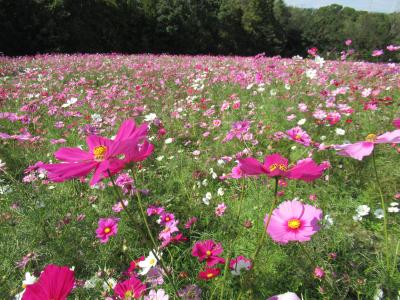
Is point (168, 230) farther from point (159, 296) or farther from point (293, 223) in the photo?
point (293, 223)

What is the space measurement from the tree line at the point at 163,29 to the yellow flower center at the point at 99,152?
15.8 ft

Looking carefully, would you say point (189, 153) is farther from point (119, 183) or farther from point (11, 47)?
point (11, 47)

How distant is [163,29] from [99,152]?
2177 centimetres

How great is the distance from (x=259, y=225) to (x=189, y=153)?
1204 millimetres

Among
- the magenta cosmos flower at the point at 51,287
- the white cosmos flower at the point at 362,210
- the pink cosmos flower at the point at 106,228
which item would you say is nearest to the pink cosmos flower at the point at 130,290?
the magenta cosmos flower at the point at 51,287

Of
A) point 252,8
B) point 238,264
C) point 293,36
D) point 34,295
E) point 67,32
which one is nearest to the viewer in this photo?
point 34,295

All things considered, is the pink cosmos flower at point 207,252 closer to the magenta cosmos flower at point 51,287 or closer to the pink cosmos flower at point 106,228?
the pink cosmos flower at point 106,228

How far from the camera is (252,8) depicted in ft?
94.7

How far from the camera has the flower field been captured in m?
0.80

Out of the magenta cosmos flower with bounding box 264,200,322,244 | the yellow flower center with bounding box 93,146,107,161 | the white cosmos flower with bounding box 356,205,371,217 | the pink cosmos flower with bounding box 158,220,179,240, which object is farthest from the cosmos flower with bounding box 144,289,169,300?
the white cosmos flower with bounding box 356,205,371,217

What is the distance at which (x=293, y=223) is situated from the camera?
0.87 meters

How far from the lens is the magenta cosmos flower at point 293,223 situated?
81cm

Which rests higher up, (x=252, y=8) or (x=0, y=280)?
(x=252, y=8)

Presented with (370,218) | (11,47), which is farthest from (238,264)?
(11,47)
